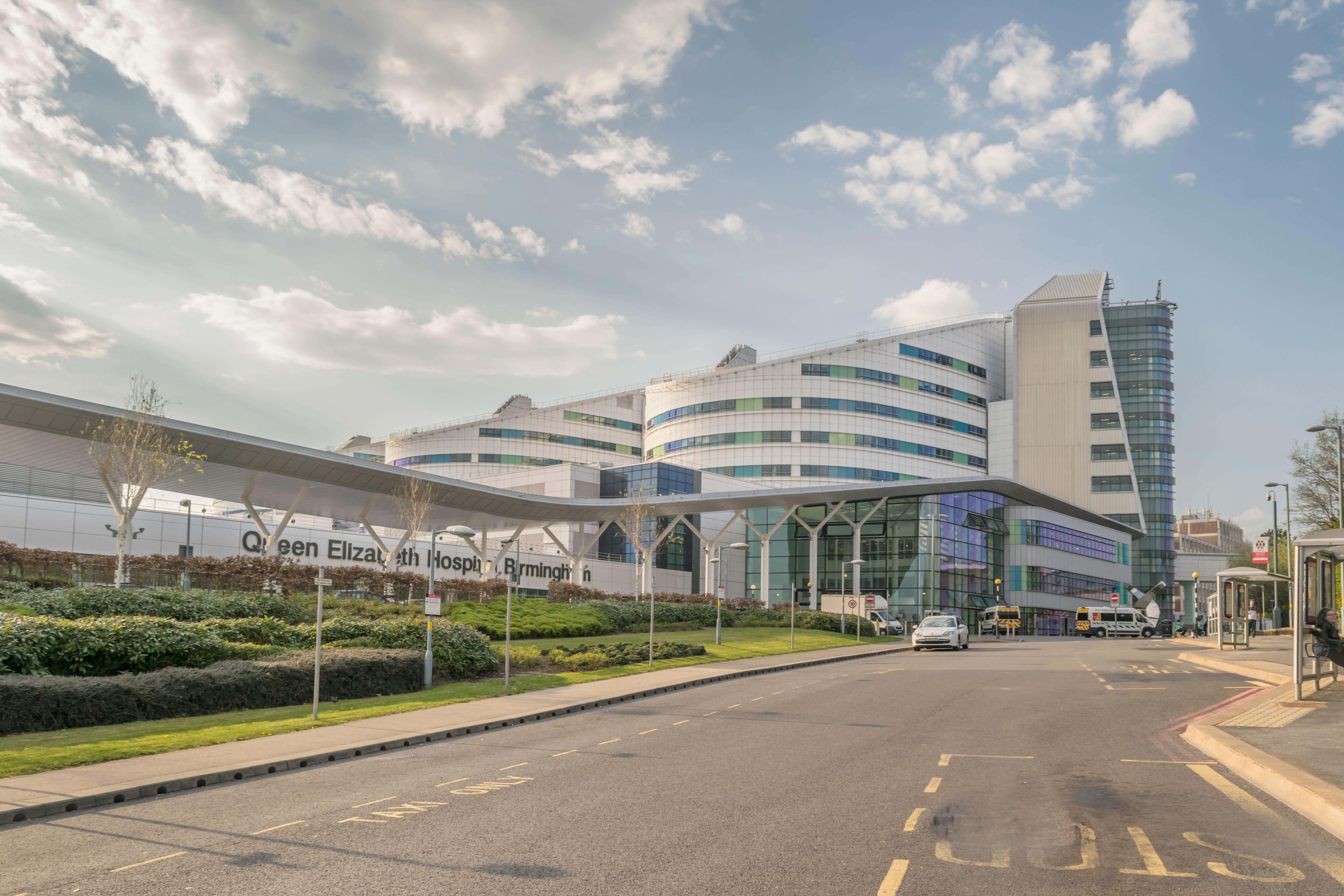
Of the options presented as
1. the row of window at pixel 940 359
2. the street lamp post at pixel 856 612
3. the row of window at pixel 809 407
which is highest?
the row of window at pixel 940 359

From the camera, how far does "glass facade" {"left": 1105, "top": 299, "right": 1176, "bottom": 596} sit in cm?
12256

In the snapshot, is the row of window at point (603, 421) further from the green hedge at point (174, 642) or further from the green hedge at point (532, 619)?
the green hedge at point (174, 642)

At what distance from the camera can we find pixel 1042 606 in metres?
82.4

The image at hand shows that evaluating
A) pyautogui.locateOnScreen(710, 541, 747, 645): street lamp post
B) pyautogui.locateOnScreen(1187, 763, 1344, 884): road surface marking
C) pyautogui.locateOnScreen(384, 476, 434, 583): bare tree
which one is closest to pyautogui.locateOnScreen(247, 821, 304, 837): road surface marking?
pyautogui.locateOnScreen(1187, 763, 1344, 884): road surface marking

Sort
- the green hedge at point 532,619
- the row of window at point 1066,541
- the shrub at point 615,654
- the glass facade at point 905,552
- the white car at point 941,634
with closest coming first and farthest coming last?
the shrub at point 615,654, the green hedge at point 532,619, the white car at point 941,634, the glass facade at point 905,552, the row of window at point 1066,541

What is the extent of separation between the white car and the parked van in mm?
35236

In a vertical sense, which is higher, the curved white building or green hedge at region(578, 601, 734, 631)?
the curved white building

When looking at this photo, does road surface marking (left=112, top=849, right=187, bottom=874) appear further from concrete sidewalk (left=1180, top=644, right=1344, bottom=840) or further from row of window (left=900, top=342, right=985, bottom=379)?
row of window (left=900, top=342, right=985, bottom=379)

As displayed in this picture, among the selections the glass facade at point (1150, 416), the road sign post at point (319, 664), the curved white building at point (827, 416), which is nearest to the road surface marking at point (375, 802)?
the road sign post at point (319, 664)

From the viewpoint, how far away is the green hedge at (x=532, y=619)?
3256cm

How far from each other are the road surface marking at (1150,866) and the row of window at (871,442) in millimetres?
Result: 87318

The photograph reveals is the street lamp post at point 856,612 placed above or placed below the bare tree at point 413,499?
below

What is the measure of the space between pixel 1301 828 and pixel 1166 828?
4.10 feet

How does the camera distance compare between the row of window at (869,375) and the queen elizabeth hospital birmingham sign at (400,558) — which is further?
the row of window at (869,375)
